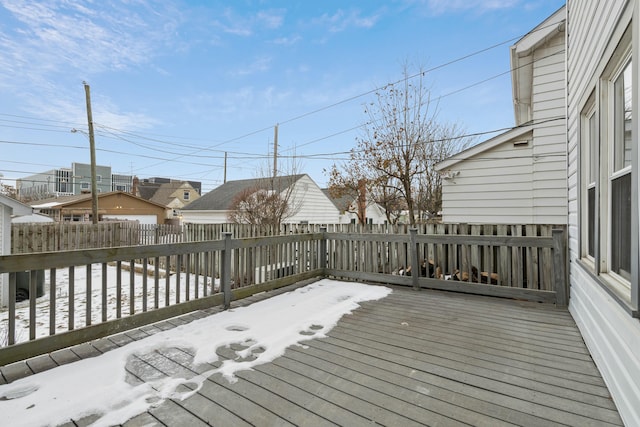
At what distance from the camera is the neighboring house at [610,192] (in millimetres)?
1571

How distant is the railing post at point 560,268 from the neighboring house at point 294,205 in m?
12.5

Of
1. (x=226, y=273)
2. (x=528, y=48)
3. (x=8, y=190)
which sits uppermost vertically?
(x=528, y=48)

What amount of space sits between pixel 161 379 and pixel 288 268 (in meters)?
3.08

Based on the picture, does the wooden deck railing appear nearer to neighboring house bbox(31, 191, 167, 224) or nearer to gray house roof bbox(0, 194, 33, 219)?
gray house roof bbox(0, 194, 33, 219)

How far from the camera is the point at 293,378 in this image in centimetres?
224

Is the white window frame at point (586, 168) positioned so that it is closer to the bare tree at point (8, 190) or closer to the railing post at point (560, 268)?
the railing post at point (560, 268)

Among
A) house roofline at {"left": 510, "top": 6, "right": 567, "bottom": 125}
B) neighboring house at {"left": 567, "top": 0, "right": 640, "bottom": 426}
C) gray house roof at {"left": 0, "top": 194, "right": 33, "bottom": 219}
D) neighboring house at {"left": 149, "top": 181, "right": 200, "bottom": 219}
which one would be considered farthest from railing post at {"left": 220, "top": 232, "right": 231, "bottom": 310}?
neighboring house at {"left": 149, "top": 181, "right": 200, "bottom": 219}

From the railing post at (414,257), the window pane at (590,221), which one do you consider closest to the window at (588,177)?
the window pane at (590,221)

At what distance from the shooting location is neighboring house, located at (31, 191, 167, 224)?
23.3 m

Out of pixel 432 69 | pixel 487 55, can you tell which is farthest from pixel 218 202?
pixel 487 55

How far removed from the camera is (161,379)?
220 cm

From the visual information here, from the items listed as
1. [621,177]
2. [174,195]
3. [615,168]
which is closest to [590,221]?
[615,168]

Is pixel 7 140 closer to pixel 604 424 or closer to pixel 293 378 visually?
pixel 293 378

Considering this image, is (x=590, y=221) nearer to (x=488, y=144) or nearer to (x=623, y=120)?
(x=623, y=120)
